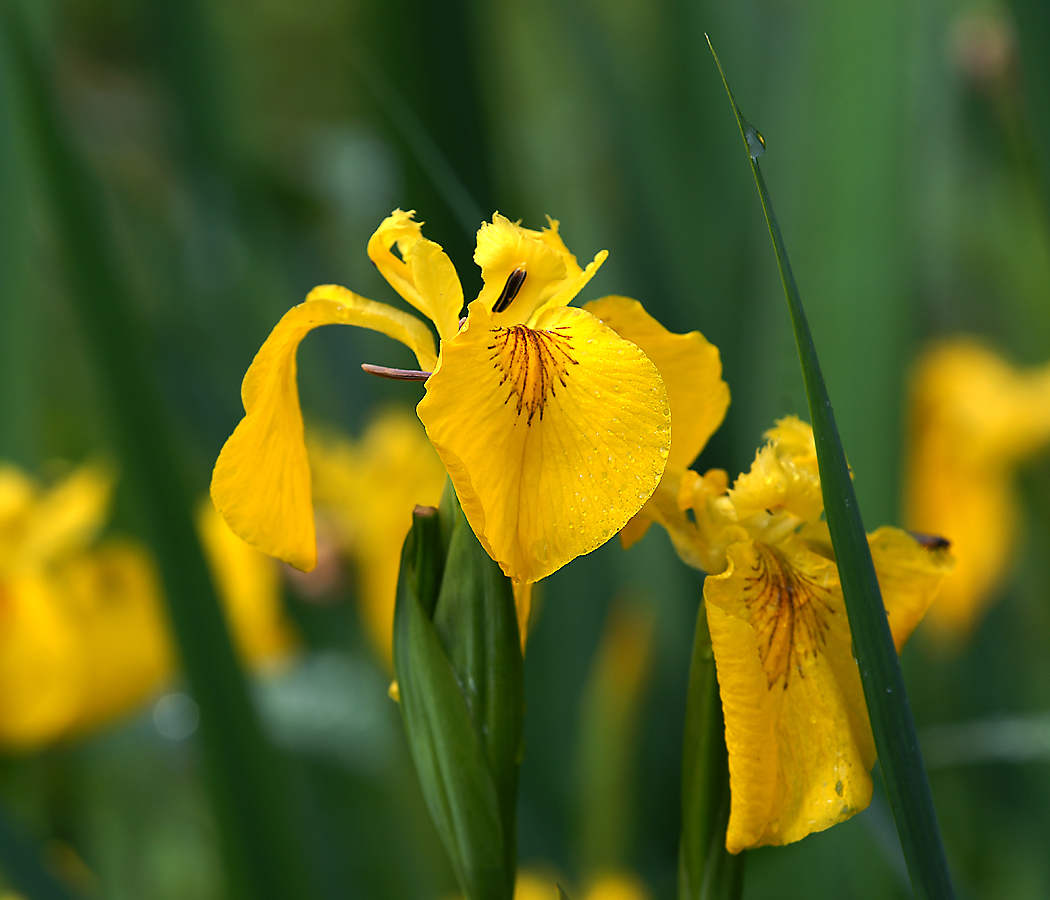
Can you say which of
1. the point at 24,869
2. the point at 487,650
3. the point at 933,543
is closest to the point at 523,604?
the point at 487,650

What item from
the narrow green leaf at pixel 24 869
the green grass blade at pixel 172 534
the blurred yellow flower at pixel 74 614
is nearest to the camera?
the narrow green leaf at pixel 24 869

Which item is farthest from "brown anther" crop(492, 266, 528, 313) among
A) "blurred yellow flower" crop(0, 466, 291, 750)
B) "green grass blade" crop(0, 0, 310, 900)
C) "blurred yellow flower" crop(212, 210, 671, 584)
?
"blurred yellow flower" crop(0, 466, 291, 750)

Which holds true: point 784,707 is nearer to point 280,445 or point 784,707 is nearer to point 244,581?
point 280,445

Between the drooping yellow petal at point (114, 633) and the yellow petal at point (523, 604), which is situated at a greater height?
the yellow petal at point (523, 604)

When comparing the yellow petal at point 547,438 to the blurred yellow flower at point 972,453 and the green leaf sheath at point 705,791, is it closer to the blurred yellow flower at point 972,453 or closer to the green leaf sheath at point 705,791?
the green leaf sheath at point 705,791

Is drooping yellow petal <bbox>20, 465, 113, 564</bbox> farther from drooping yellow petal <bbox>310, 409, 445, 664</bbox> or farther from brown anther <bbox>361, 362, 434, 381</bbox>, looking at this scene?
brown anther <bbox>361, 362, 434, 381</bbox>

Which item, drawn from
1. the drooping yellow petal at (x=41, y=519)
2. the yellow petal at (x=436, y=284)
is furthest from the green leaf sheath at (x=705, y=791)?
the drooping yellow petal at (x=41, y=519)
